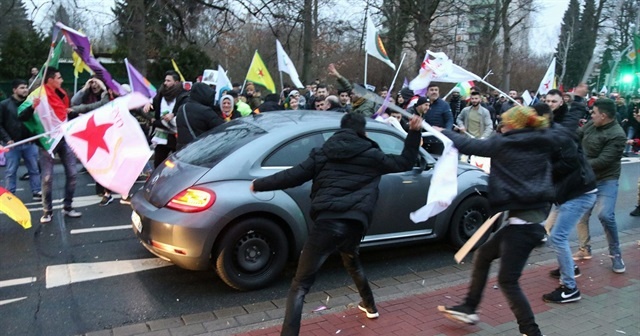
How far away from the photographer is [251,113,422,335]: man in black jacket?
3.71 metres

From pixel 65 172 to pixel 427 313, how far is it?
5.53 meters

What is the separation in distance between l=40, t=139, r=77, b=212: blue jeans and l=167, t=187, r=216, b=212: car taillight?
3176 mm

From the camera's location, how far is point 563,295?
464 cm

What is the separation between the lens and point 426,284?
204 inches

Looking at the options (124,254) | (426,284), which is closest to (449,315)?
(426,284)

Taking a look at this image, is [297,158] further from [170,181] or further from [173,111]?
[173,111]

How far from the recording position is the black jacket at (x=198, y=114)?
674 cm

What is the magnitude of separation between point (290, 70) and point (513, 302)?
9149 millimetres

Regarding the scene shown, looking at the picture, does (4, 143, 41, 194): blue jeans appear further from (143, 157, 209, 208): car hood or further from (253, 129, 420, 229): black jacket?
(253, 129, 420, 229): black jacket

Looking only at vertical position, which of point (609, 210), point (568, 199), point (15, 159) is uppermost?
point (15, 159)

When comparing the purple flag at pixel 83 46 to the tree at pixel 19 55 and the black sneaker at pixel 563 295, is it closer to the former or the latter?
the black sneaker at pixel 563 295

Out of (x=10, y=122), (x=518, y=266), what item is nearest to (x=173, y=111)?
(x=10, y=122)

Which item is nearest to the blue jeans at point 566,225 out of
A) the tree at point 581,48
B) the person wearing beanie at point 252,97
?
the person wearing beanie at point 252,97

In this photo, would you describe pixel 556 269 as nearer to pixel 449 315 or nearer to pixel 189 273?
pixel 449 315
